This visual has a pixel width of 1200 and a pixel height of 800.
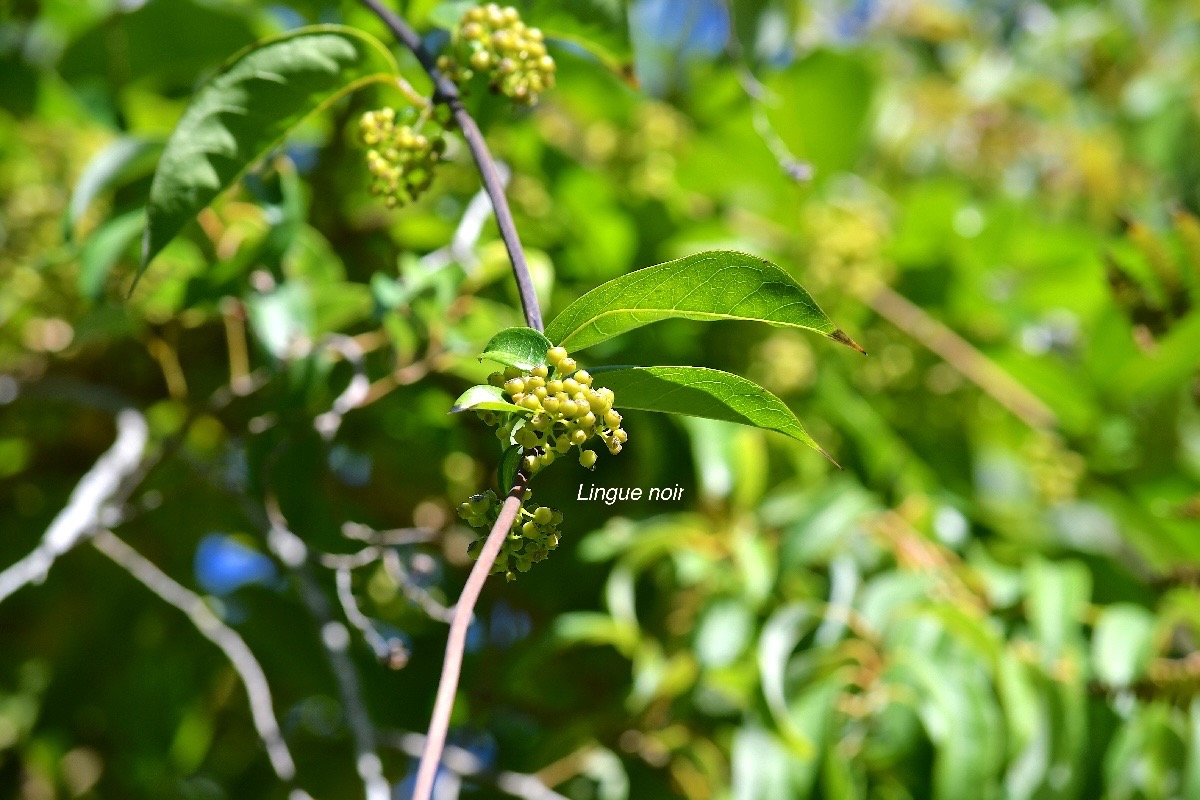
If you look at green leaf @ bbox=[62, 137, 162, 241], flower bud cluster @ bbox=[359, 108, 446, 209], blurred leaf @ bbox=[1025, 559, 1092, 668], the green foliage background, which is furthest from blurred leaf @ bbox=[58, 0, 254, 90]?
blurred leaf @ bbox=[1025, 559, 1092, 668]

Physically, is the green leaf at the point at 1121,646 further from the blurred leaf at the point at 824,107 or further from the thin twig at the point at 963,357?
the blurred leaf at the point at 824,107

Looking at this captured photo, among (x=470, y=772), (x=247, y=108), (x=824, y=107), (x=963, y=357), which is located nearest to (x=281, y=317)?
(x=247, y=108)

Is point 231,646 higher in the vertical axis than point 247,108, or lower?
lower

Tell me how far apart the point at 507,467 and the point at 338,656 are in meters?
0.56

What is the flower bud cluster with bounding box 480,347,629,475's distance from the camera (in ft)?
1.93

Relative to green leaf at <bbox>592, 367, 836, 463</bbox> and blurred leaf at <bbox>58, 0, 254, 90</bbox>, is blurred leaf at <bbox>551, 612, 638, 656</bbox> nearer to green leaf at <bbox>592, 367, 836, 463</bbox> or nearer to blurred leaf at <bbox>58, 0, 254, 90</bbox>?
green leaf at <bbox>592, 367, 836, 463</bbox>

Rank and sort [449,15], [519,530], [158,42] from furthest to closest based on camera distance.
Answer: [158,42], [449,15], [519,530]

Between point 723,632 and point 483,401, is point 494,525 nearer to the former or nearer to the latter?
point 483,401

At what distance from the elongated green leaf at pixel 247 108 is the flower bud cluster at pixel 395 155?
0.10 m

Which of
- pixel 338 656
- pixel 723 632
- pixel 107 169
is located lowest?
pixel 723 632

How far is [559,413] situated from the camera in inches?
23.2

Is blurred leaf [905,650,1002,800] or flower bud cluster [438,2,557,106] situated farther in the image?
blurred leaf [905,650,1002,800]

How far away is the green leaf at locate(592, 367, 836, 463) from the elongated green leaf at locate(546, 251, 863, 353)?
0.11ft

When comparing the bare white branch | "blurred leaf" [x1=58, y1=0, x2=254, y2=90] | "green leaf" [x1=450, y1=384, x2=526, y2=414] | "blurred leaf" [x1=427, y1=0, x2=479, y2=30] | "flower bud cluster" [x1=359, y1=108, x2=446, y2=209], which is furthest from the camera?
"blurred leaf" [x1=58, y1=0, x2=254, y2=90]
